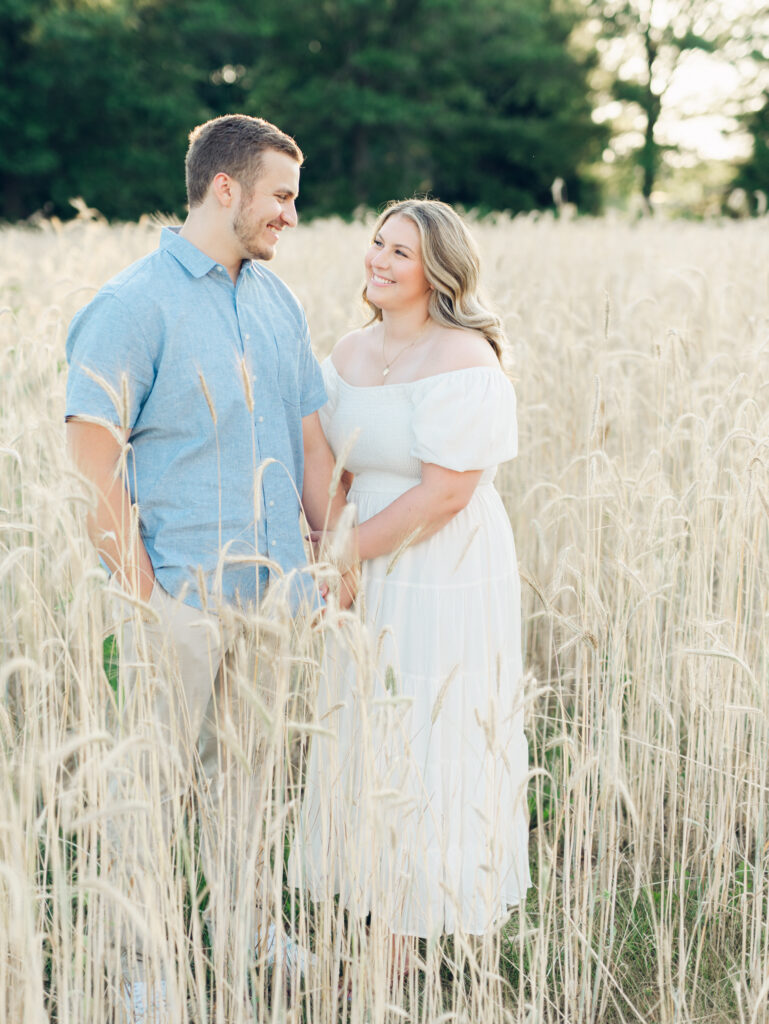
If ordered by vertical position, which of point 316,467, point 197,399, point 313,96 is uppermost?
point 313,96

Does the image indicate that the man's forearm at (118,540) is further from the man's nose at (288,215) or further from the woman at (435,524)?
the man's nose at (288,215)

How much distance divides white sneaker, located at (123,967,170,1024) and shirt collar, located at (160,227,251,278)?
1380 mm

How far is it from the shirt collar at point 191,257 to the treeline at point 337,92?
74.9 ft

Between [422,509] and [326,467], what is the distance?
0.35m

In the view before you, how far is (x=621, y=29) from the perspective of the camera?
29.0m

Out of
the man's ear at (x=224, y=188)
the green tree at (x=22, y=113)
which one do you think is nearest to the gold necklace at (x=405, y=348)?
the man's ear at (x=224, y=188)

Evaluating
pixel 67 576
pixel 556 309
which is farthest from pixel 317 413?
pixel 556 309

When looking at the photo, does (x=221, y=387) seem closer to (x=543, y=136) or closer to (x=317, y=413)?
(x=317, y=413)

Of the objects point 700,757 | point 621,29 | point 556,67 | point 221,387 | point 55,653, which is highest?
point 621,29

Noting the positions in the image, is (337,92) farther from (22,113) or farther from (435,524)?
(435,524)

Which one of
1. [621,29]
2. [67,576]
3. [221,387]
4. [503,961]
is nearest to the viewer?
[221,387]

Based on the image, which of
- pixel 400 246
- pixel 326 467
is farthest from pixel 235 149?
pixel 326 467

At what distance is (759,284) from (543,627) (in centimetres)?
285

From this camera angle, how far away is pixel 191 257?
206 centimetres
